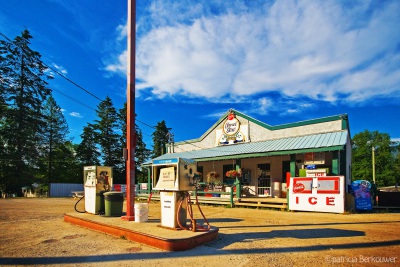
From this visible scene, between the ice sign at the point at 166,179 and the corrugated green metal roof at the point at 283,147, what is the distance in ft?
21.4

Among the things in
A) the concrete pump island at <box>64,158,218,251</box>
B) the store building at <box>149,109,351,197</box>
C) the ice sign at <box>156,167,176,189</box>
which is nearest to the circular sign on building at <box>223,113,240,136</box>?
the store building at <box>149,109,351,197</box>

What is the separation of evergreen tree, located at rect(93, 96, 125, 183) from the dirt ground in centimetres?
3806

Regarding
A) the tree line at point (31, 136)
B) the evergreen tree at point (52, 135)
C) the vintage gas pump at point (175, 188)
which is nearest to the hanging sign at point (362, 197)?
the vintage gas pump at point (175, 188)

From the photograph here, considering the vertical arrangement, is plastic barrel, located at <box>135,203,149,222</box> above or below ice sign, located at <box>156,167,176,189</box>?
below

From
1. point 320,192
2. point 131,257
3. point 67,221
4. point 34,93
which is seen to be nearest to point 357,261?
point 131,257

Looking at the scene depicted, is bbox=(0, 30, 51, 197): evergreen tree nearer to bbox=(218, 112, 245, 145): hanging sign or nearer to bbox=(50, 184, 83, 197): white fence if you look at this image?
bbox=(50, 184, 83, 197): white fence

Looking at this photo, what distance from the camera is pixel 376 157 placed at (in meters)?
60.2

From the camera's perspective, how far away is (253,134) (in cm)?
1916

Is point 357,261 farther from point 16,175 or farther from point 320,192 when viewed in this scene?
point 16,175

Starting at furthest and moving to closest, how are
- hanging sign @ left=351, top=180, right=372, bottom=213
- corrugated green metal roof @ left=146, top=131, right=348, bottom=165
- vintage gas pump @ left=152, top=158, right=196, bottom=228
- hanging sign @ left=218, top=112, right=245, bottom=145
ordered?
hanging sign @ left=218, top=112, right=245, bottom=145
corrugated green metal roof @ left=146, top=131, right=348, bottom=165
hanging sign @ left=351, top=180, right=372, bottom=213
vintage gas pump @ left=152, top=158, right=196, bottom=228

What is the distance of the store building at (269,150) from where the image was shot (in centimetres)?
1460

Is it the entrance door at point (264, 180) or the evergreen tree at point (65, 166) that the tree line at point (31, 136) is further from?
the entrance door at point (264, 180)

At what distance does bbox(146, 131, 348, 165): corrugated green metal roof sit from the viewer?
1364cm

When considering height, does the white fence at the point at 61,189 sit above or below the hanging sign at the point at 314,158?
below
